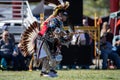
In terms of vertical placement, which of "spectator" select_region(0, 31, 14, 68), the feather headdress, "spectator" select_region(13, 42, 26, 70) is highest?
the feather headdress

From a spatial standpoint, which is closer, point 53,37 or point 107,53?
point 53,37

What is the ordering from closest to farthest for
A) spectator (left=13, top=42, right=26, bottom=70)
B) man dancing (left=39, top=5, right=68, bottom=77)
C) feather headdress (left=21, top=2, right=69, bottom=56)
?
man dancing (left=39, top=5, right=68, bottom=77) < feather headdress (left=21, top=2, right=69, bottom=56) < spectator (left=13, top=42, right=26, bottom=70)

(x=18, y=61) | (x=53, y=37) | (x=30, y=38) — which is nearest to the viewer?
(x=53, y=37)

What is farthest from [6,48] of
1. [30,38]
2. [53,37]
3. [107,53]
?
[53,37]

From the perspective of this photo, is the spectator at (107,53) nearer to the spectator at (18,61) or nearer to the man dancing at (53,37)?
the spectator at (18,61)

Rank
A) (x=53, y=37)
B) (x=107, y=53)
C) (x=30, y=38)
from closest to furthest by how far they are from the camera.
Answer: (x=53, y=37)
(x=30, y=38)
(x=107, y=53)

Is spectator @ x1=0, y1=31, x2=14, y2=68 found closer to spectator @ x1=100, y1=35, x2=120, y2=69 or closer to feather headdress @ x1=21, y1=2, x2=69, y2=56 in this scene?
spectator @ x1=100, y1=35, x2=120, y2=69

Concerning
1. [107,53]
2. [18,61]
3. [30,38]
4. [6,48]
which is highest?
[30,38]

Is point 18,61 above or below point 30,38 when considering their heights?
below

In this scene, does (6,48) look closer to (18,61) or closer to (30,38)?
(18,61)

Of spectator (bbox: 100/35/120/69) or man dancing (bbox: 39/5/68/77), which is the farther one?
spectator (bbox: 100/35/120/69)

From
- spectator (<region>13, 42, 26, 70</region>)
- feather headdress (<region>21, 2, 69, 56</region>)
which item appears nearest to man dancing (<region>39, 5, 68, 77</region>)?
feather headdress (<region>21, 2, 69, 56</region>)

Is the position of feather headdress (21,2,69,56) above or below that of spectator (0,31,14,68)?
above

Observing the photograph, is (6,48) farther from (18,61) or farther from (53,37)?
(53,37)
